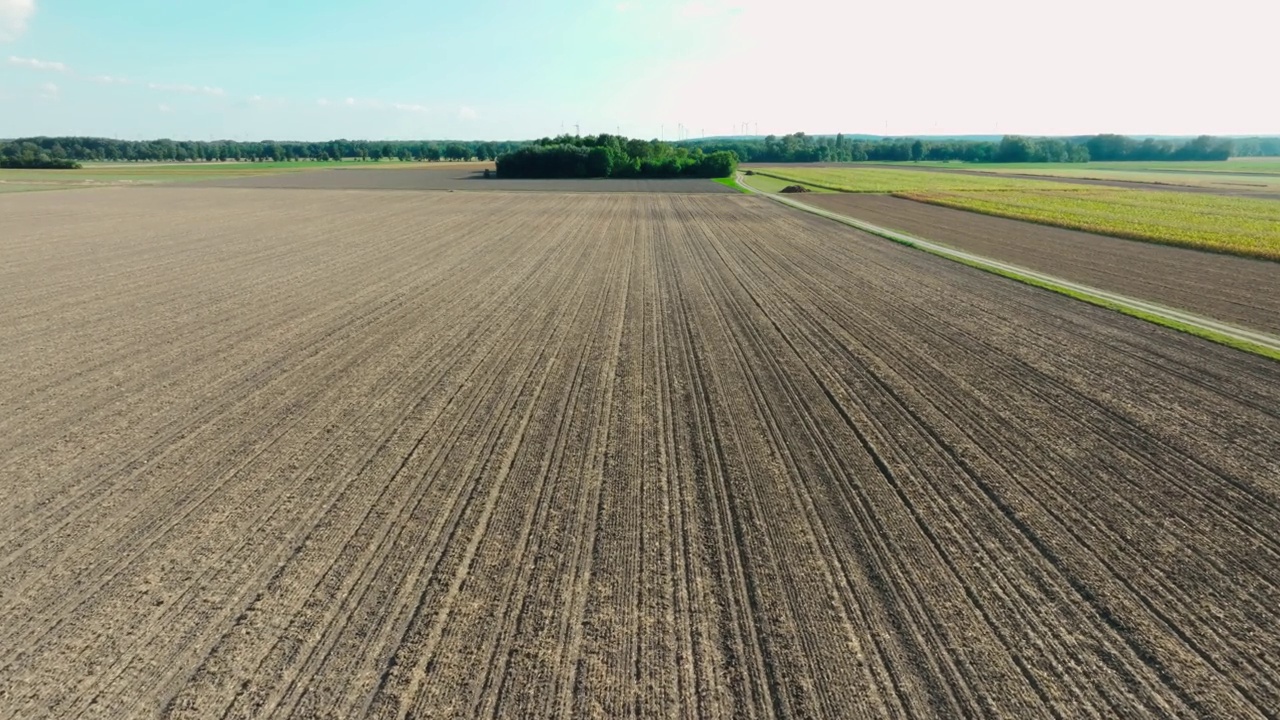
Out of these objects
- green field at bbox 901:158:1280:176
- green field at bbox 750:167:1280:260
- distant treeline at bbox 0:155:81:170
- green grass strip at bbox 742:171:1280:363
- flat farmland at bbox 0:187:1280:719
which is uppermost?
distant treeline at bbox 0:155:81:170

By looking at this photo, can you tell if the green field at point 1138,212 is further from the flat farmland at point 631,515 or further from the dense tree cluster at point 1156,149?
the dense tree cluster at point 1156,149

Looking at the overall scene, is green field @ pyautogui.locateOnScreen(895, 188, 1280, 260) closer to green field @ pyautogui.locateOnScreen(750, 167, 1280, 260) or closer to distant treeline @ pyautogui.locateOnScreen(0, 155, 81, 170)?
green field @ pyautogui.locateOnScreen(750, 167, 1280, 260)

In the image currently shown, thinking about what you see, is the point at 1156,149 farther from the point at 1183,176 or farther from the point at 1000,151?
the point at 1183,176

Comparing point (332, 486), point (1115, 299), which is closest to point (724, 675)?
point (332, 486)

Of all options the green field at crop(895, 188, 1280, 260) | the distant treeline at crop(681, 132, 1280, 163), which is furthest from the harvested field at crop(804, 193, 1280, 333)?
the distant treeline at crop(681, 132, 1280, 163)

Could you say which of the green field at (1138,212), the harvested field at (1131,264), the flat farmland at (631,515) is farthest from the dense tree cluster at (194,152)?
the flat farmland at (631,515)

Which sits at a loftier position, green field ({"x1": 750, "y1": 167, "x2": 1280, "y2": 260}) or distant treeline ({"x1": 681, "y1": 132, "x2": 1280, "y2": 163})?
distant treeline ({"x1": 681, "y1": 132, "x2": 1280, "y2": 163})

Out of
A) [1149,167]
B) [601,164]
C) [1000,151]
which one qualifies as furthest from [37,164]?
[1149,167]

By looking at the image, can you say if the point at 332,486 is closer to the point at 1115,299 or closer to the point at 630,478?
the point at 630,478
